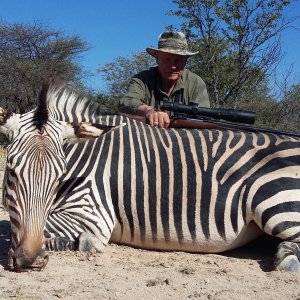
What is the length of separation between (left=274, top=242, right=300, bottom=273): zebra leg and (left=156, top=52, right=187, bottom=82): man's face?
2.19 metres

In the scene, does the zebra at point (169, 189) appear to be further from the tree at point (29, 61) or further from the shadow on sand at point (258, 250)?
the tree at point (29, 61)

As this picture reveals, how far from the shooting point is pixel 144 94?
515 centimetres

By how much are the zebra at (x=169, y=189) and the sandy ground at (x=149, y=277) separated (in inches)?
4.8

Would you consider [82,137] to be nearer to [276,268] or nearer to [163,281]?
[163,281]

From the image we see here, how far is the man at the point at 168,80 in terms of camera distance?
5023 millimetres

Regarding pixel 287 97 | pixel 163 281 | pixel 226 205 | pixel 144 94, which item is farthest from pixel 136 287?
pixel 287 97

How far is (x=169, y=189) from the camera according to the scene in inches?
142

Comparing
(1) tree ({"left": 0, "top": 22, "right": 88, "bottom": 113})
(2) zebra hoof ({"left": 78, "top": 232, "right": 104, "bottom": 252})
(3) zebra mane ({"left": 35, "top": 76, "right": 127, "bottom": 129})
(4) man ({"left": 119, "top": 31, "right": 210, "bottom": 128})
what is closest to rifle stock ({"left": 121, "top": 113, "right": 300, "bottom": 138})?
(3) zebra mane ({"left": 35, "top": 76, "right": 127, "bottom": 129})

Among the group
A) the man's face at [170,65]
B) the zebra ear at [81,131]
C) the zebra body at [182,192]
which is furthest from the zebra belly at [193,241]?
the man's face at [170,65]

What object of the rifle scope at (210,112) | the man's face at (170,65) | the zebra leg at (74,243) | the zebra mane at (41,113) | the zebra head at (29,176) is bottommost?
the zebra leg at (74,243)

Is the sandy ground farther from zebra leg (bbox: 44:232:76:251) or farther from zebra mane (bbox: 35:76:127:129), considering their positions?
zebra mane (bbox: 35:76:127:129)

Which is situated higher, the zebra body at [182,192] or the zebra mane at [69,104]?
the zebra mane at [69,104]

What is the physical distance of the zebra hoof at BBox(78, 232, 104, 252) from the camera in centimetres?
340

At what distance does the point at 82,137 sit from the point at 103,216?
0.56m
